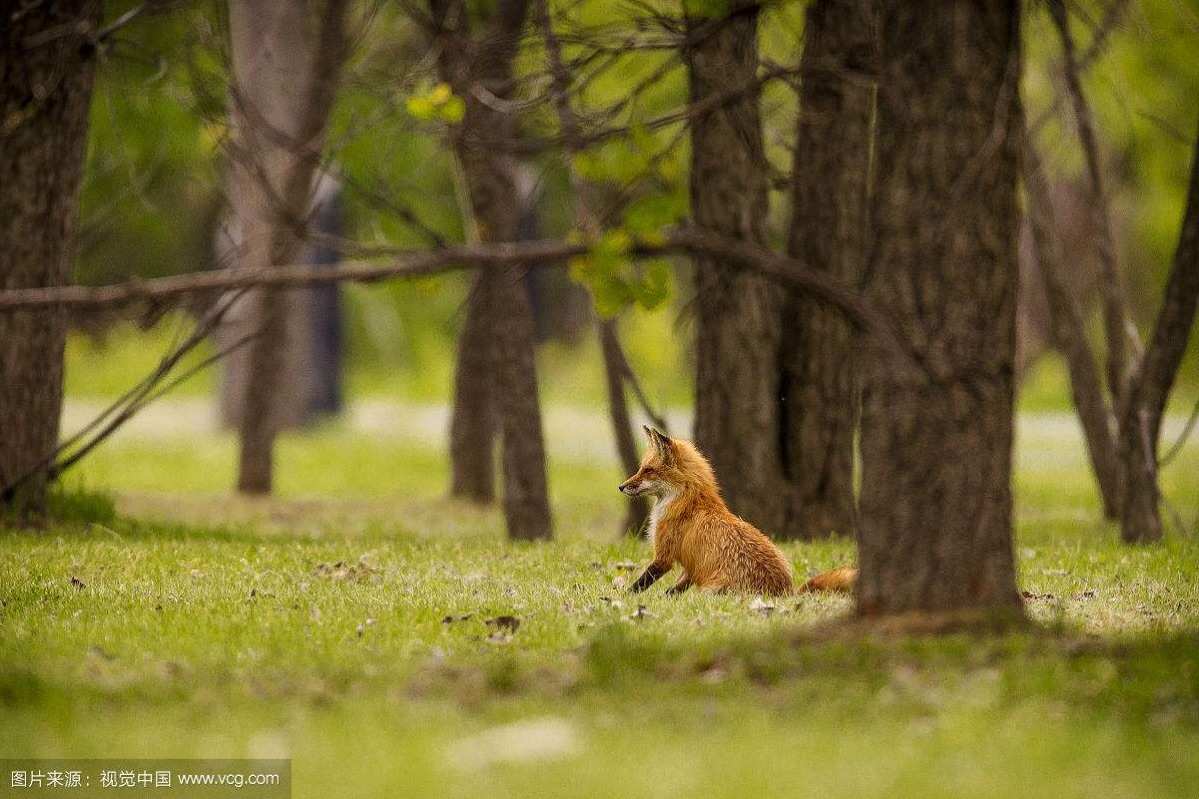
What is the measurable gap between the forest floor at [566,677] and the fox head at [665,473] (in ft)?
2.13

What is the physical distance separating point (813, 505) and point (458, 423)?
6467 millimetres

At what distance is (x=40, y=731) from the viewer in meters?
5.63

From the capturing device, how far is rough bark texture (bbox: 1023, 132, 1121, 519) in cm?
1356

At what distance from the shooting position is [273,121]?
61.8ft

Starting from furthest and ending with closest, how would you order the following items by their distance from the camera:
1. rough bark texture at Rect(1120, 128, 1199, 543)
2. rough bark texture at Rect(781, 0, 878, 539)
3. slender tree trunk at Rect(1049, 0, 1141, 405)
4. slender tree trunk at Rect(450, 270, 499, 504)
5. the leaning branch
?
slender tree trunk at Rect(450, 270, 499, 504)
slender tree trunk at Rect(1049, 0, 1141, 405)
rough bark texture at Rect(781, 0, 878, 539)
rough bark texture at Rect(1120, 128, 1199, 543)
the leaning branch

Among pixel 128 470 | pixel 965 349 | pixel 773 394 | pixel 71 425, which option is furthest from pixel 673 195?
pixel 71 425

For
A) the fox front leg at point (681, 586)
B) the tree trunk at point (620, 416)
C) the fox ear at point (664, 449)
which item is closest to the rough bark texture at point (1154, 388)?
the tree trunk at point (620, 416)

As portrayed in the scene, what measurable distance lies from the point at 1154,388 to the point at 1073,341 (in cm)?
160

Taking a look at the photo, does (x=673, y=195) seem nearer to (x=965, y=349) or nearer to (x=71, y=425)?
(x=965, y=349)

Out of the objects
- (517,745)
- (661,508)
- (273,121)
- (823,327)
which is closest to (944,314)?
(517,745)

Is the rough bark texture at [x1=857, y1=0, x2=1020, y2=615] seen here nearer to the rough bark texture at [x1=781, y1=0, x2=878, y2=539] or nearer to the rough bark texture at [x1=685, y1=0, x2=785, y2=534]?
the rough bark texture at [x1=685, y1=0, x2=785, y2=534]

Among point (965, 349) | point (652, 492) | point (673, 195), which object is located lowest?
point (652, 492)

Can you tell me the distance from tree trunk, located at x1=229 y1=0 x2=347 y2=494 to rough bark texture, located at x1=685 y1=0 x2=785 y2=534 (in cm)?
516

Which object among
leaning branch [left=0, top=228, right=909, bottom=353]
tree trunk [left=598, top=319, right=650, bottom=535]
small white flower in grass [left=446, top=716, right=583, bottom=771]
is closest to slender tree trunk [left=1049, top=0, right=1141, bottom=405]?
tree trunk [left=598, top=319, right=650, bottom=535]
